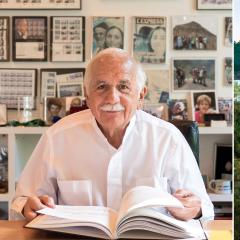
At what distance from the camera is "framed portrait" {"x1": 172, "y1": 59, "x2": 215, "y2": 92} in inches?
59.8

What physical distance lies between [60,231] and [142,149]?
306mm

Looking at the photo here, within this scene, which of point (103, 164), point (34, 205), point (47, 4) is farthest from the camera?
point (47, 4)

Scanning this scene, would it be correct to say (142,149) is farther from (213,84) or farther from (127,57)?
(213,84)

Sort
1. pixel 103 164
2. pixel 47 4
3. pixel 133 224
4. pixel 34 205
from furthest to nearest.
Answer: pixel 47 4, pixel 103 164, pixel 34 205, pixel 133 224

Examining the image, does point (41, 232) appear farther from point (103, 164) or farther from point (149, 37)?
point (149, 37)

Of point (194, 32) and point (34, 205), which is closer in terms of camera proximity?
point (34, 205)

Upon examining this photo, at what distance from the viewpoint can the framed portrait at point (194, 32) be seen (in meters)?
→ 1.50

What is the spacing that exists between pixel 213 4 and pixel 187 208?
106cm

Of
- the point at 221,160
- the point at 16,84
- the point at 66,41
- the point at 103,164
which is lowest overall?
the point at 221,160

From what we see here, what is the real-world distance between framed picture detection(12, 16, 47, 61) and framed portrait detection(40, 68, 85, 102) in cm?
6

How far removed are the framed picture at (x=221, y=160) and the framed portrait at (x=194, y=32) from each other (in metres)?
0.34

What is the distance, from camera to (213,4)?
59.0 inches

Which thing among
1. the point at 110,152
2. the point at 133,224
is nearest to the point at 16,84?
the point at 110,152

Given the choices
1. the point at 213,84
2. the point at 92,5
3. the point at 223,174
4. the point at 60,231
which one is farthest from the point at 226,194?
the point at 60,231
